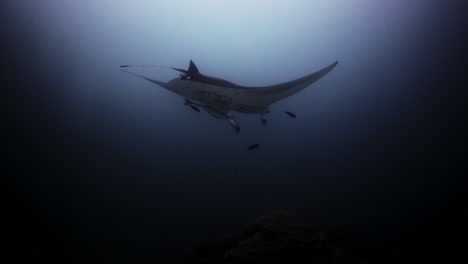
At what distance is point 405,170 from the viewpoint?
1189 cm

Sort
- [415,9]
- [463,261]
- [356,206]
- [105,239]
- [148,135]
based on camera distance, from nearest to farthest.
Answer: [463,261], [105,239], [415,9], [356,206], [148,135]

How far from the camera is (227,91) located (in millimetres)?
3359

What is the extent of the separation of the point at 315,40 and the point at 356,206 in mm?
9599

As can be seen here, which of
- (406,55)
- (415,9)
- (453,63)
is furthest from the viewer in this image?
(406,55)

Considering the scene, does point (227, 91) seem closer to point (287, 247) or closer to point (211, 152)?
point (287, 247)

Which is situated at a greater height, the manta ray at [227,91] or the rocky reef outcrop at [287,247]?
the manta ray at [227,91]

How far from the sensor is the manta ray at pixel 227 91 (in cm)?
322

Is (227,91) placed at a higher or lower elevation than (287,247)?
higher

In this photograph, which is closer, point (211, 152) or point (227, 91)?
point (227, 91)

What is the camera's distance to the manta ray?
10.6 ft

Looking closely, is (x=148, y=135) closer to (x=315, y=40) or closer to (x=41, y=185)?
(x=41, y=185)

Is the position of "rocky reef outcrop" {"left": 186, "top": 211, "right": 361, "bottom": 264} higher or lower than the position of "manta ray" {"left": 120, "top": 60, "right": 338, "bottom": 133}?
lower

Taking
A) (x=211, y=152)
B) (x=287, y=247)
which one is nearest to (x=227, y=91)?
A: (x=287, y=247)

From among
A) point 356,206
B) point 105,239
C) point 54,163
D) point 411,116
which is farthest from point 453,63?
point 54,163
